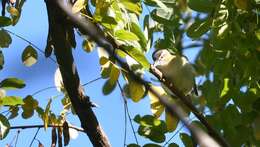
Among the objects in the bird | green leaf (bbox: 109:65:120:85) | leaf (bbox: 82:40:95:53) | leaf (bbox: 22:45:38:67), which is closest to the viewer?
the bird

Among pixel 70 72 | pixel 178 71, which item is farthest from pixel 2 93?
pixel 178 71

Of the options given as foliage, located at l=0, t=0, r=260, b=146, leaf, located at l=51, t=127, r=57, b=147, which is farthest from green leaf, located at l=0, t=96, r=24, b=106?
leaf, located at l=51, t=127, r=57, b=147

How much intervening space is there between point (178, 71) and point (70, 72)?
0.88ft

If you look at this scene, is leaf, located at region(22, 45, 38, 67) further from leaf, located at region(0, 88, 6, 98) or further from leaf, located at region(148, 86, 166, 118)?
leaf, located at region(148, 86, 166, 118)

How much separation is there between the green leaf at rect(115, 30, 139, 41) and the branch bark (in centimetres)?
12

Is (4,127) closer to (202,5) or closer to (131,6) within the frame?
(131,6)

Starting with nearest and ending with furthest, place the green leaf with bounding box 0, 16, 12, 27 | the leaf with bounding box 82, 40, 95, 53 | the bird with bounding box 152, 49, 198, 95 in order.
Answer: the bird with bounding box 152, 49, 198, 95 < the green leaf with bounding box 0, 16, 12, 27 < the leaf with bounding box 82, 40, 95, 53

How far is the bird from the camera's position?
1183mm

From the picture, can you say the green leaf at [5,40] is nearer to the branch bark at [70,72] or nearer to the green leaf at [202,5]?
the branch bark at [70,72]

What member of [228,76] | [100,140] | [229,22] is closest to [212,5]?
[229,22]

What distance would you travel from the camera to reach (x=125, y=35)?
4.10 feet

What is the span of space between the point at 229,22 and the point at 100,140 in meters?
0.48

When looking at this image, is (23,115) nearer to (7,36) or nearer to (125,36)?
(7,36)

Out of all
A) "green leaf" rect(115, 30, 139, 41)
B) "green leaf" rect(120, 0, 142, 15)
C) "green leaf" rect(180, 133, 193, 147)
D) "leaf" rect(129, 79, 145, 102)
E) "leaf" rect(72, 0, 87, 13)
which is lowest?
"green leaf" rect(180, 133, 193, 147)
